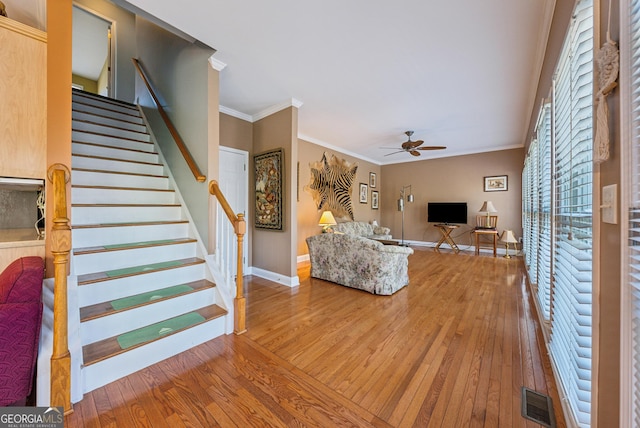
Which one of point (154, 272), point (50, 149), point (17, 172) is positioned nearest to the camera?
point (17, 172)

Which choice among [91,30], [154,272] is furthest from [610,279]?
[91,30]

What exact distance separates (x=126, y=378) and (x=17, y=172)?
5.00 ft

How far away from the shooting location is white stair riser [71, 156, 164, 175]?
2752 mm

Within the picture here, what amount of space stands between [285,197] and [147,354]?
2.35 meters

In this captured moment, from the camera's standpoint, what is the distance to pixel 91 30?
4.82 meters

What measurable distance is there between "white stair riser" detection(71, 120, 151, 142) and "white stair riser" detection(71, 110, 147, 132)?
0.11m

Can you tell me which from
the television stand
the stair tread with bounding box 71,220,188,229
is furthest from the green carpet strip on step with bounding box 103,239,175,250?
the television stand

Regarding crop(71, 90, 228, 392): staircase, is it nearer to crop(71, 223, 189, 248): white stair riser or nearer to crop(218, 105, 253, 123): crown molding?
crop(71, 223, 189, 248): white stair riser

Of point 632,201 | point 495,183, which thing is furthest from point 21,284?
point 495,183

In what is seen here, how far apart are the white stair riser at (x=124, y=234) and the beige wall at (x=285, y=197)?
1.32m

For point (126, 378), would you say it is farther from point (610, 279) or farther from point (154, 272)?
point (610, 279)

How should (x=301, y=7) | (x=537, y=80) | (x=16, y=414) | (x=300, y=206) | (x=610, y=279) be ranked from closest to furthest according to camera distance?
(x=610, y=279) < (x=16, y=414) < (x=301, y=7) < (x=537, y=80) < (x=300, y=206)

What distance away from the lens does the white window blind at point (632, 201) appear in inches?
28.3

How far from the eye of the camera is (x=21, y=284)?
130 cm
